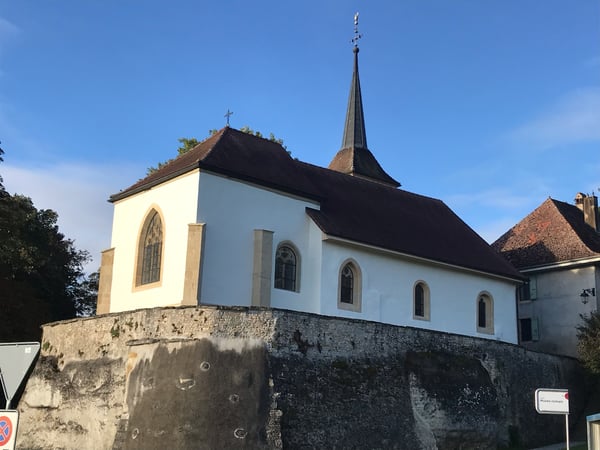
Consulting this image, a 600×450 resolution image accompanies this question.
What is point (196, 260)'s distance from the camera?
76.0 ft

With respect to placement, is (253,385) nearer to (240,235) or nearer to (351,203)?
(240,235)

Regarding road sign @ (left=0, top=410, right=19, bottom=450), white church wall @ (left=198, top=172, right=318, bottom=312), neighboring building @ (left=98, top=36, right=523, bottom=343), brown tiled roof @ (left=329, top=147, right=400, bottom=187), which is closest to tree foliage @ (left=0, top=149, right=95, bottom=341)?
neighboring building @ (left=98, top=36, right=523, bottom=343)

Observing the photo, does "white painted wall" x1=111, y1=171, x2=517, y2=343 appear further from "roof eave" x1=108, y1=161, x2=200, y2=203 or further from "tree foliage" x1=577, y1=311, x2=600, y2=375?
"tree foliage" x1=577, y1=311, x2=600, y2=375

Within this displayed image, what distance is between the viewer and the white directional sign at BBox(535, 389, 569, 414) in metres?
14.1

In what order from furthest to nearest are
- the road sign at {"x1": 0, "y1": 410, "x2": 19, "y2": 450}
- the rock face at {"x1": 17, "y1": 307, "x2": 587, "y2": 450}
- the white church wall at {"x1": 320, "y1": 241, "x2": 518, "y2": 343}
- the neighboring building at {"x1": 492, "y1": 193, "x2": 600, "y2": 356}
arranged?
the neighboring building at {"x1": 492, "y1": 193, "x2": 600, "y2": 356}
the white church wall at {"x1": 320, "y1": 241, "x2": 518, "y2": 343}
the rock face at {"x1": 17, "y1": 307, "x2": 587, "y2": 450}
the road sign at {"x1": 0, "y1": 410, "x2": 19, "y2": 450}

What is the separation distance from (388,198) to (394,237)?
180 inches

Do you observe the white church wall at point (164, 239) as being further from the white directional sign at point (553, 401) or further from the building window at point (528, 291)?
the building window at point (528, 291)

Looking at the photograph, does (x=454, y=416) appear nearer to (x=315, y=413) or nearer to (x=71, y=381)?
(x=315, y=413)

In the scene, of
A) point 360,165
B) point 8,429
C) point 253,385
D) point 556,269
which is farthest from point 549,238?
point 8,429

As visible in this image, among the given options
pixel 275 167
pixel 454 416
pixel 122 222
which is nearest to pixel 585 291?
pixel 454 416

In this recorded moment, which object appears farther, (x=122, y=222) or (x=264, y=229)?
(x=122, y=222)

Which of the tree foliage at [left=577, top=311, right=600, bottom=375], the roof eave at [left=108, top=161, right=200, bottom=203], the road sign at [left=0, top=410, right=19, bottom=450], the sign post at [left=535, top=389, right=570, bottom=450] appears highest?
the roof eave at [left=108, top=161, right=200, bottom=203]

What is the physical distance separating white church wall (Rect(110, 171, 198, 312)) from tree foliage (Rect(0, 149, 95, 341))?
4548mm

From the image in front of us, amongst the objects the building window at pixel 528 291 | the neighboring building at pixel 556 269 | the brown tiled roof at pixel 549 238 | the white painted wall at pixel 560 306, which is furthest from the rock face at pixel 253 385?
the brown tiled roof at pixel 549 238
